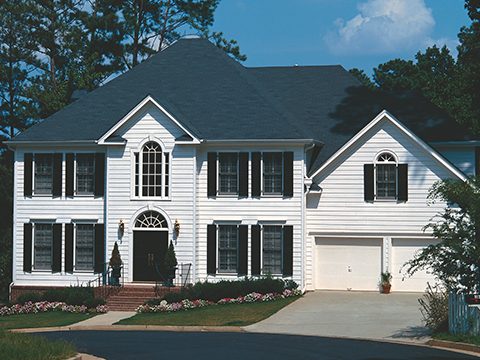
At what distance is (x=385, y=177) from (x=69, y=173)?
41.3ft

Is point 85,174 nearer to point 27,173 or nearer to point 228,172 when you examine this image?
point 27,173

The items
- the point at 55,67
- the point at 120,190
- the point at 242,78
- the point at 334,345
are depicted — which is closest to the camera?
the point at 334,345

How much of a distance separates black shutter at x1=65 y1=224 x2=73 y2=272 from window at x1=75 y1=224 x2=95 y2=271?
0.67ft

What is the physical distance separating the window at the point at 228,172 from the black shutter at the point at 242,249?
5.00ft

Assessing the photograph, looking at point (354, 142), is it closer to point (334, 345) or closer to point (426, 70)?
point (334, 345)

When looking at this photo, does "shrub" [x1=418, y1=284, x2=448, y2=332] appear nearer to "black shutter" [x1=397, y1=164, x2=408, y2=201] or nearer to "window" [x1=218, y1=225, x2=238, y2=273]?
"black shutter" [x1=397, y1=164, x2=408, y2=201]

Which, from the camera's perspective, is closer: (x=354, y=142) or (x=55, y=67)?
(x=354, y=142)

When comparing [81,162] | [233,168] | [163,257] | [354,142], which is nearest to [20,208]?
[81,162]

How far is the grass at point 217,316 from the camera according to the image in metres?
29.3

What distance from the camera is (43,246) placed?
3803 cm

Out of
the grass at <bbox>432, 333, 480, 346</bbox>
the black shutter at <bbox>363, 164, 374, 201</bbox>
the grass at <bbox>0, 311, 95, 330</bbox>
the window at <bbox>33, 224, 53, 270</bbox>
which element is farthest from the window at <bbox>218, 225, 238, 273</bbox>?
the grass at <bbox>432, 333, 480, 346</bbox>

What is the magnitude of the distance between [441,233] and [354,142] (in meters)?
13.0

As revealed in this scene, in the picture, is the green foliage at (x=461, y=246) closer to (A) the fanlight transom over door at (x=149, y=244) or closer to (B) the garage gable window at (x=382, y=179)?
(B) the garage gable window at (x=382, y=179)

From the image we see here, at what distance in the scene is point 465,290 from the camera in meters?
23.9
